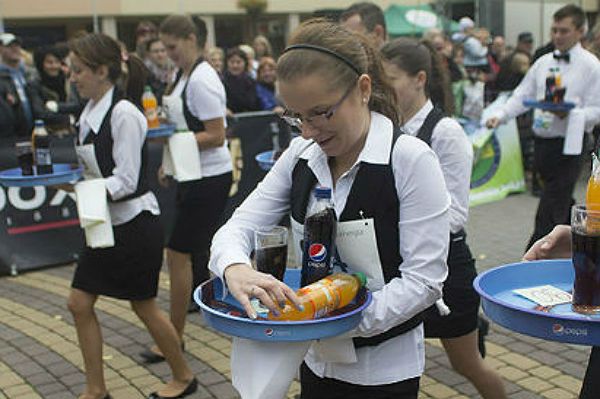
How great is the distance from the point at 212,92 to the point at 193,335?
170 centimetres

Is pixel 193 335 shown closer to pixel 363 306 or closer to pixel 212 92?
pixel 212 92

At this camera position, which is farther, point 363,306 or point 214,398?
point 214,398

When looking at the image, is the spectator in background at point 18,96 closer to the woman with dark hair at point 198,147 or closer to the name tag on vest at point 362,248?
the woman with dark hair at point 198,147

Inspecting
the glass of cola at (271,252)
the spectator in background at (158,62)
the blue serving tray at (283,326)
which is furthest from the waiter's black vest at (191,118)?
the spectator in background at (158,62)

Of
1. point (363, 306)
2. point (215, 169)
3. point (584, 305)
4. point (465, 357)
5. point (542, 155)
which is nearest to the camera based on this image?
point (584, 305)

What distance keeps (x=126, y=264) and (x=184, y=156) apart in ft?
3.41

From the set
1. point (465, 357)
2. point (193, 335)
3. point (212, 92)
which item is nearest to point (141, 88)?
point (212, 92)

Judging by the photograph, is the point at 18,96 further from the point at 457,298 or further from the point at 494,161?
the point at 457,298

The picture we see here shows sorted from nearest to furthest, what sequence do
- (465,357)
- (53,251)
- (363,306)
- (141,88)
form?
(363,306) → (465,357) → (141,88) → (53,251)

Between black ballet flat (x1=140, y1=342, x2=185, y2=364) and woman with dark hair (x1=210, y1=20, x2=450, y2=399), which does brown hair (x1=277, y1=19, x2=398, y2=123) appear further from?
black ballet flat (x1=140, y1=342, x2=185, y2=364)

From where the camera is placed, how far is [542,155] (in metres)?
6.86

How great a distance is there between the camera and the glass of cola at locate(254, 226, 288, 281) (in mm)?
2242

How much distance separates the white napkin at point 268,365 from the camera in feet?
6.62

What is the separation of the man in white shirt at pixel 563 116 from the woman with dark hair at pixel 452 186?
3109mm
